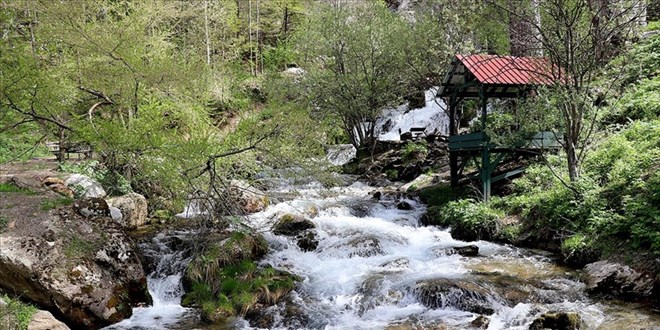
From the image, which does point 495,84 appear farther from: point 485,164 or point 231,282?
point 231,282

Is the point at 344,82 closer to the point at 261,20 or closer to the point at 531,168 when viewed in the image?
the point at 531,168

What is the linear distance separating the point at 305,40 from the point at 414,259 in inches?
591

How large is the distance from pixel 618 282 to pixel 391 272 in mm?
3994

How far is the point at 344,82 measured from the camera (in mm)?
20469

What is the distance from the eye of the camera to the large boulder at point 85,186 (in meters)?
12.3

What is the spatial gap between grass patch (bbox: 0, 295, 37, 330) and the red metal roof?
11.4 metres

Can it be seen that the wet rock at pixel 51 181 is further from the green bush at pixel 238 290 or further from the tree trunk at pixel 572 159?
the tree trunk at pixel 572 159

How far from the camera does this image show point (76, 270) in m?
7.18

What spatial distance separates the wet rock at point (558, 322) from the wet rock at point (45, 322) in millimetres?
6778

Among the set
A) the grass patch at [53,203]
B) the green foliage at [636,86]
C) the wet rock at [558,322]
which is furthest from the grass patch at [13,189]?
the green foliage at [636,86]

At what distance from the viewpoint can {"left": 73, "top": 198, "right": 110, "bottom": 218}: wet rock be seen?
8.62 metres

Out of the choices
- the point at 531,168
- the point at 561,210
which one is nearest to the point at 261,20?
the point at 531,168

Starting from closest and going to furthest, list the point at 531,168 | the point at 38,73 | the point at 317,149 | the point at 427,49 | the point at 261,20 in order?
the point at 38,73
the point at 317,149
the point at 531,168
the point at 427,49
the point at 261,20

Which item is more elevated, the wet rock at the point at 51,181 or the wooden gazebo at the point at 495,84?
the wooden gazebo at the point at 495,84
